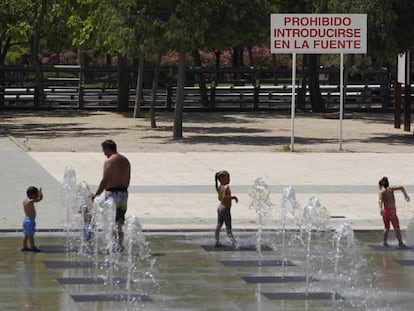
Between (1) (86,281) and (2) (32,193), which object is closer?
(1) (86,281)

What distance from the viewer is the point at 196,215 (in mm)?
19094

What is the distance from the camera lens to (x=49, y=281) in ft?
44.5

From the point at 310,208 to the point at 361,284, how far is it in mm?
2564

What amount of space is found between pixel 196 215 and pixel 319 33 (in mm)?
13650

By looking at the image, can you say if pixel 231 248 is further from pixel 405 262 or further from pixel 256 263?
pixel 405 262

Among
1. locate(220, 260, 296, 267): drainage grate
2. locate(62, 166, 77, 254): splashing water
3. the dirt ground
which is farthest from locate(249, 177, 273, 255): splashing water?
the dirt ground

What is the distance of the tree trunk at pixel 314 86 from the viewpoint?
1903 inches

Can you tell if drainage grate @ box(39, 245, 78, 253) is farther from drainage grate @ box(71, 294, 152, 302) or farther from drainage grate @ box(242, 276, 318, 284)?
drainage grate @ box(71, 294, 152, 302)

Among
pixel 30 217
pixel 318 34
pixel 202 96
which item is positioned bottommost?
pixel 30 217

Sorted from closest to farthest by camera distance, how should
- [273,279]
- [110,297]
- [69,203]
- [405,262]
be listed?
[110,297], [273,279], [405,262], [69,203]

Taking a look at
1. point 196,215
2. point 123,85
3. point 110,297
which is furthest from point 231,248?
point 123,85

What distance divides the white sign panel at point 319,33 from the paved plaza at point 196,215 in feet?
9.61

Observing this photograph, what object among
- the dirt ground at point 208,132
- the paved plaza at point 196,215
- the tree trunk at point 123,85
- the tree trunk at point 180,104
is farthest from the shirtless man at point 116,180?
the tree trunk at point 123,85

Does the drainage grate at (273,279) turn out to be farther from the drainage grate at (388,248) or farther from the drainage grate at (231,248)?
the drainage grate at (388,248)
